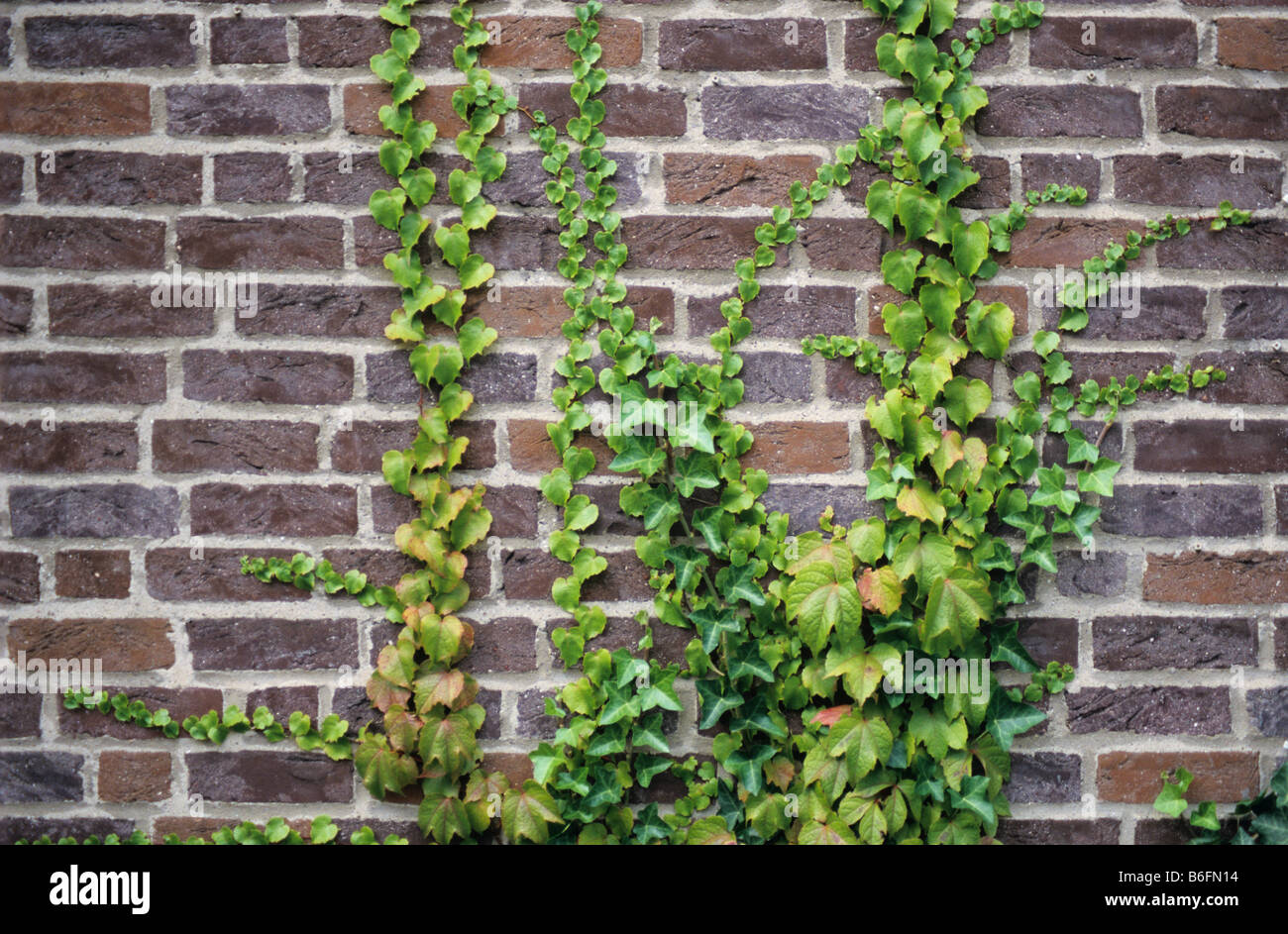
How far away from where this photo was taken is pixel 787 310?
3.86 feet

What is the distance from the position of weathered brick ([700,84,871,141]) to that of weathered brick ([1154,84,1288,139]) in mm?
443

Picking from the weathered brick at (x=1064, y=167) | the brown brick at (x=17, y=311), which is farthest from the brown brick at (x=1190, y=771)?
the brown brick at (x=17, y=311)

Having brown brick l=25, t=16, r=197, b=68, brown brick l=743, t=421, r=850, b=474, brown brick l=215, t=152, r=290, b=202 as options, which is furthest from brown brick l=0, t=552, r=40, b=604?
brown brick l=743, t=421, r=850, b=474

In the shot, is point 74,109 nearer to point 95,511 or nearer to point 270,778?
point 95,511

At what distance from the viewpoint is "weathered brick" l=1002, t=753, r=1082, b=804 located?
1.18 metres

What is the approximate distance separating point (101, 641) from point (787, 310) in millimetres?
1112

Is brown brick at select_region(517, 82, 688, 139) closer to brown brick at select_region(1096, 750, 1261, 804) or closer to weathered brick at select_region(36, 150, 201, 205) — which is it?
weathered brick at select_region(36, 150, 201, 205)

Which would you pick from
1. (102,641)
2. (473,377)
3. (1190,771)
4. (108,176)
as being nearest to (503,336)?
(473,377)

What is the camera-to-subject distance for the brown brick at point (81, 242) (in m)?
1.16

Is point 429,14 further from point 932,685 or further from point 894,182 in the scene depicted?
point 932,685

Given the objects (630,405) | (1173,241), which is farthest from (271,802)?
(1173,241)

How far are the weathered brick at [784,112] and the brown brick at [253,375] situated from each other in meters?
0.67
